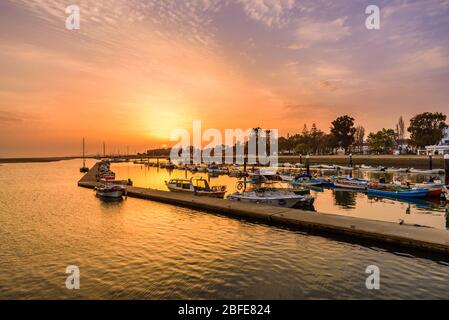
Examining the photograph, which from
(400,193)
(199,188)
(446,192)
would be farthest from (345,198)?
(199,188)

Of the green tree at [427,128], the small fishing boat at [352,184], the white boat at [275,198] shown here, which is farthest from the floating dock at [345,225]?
the green tree at [427,128]

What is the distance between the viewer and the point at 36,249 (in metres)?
20.9

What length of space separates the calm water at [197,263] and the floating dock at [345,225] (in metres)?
1.57

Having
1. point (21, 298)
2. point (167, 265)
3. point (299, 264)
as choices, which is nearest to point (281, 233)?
point (299, 264)

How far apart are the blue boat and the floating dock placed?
81.0 feet

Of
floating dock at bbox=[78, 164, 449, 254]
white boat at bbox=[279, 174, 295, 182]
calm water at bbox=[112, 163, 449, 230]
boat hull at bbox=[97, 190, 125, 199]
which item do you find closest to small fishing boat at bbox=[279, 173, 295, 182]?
white boat at bbox=[279, 174, 295, 182]

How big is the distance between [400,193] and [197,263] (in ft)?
131

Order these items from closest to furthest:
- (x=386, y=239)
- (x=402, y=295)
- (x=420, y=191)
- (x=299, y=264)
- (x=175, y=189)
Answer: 1. (x=402, y=295)
2. (x=299, y=264)
3. (x=386, y=239)
4. (x=420, y=191)
5. (x=175, y=189)

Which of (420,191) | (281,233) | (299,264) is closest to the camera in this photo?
(299,264)

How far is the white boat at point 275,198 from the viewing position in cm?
3441

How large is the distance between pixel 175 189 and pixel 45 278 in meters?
32.7

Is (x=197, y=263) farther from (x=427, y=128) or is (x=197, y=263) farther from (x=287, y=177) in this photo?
(x=427, y=128)

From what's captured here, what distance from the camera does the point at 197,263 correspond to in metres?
17.4

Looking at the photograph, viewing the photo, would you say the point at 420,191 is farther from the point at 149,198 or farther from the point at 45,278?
the point at 45,278
